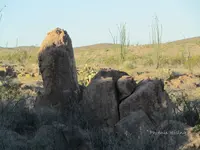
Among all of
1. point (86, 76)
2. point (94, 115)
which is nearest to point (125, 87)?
point (94, 115)

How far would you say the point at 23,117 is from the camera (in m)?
8.67

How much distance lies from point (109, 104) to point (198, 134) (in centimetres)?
206

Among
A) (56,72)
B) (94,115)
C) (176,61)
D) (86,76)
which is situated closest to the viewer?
(94,115)

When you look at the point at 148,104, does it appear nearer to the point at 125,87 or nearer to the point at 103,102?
the point at 125,87

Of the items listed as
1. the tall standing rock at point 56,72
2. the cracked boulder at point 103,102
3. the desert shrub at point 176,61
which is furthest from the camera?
the desert shrub at point 176,61

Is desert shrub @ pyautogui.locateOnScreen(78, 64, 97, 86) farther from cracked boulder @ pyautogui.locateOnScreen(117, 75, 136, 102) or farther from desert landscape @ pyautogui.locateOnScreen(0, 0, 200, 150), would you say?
cracked boulder @ pyautogui.locateOnScreen(117, 75, 136, 102)

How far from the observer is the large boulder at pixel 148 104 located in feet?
26.2

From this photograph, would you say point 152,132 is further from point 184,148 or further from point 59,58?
point 59,58

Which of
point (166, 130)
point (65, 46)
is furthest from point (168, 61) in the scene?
point (166, 130)

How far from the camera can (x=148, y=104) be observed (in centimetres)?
802

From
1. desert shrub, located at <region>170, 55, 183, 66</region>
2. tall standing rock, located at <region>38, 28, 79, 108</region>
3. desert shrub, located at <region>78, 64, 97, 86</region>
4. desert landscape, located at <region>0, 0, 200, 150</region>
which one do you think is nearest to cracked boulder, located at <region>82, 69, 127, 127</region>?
desert landscape, located at <region>0, 0, 200, 150</region>

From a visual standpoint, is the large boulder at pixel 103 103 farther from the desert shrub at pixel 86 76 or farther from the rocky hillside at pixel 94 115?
the desert shrub at pixel 86 76

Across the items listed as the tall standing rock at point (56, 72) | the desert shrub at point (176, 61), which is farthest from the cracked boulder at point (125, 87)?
the desert shrub at point (176, 61)

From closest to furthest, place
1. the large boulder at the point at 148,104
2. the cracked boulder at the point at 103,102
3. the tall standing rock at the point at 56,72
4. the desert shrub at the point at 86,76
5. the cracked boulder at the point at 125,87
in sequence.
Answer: the large boulder at the point at 148,104 < the cracked boulder at the point at 103,102 < the cracked boulder at the point at 125,87 < the tall standing rock at the point at 56,72 < the desert shrub at the point at 86,76
